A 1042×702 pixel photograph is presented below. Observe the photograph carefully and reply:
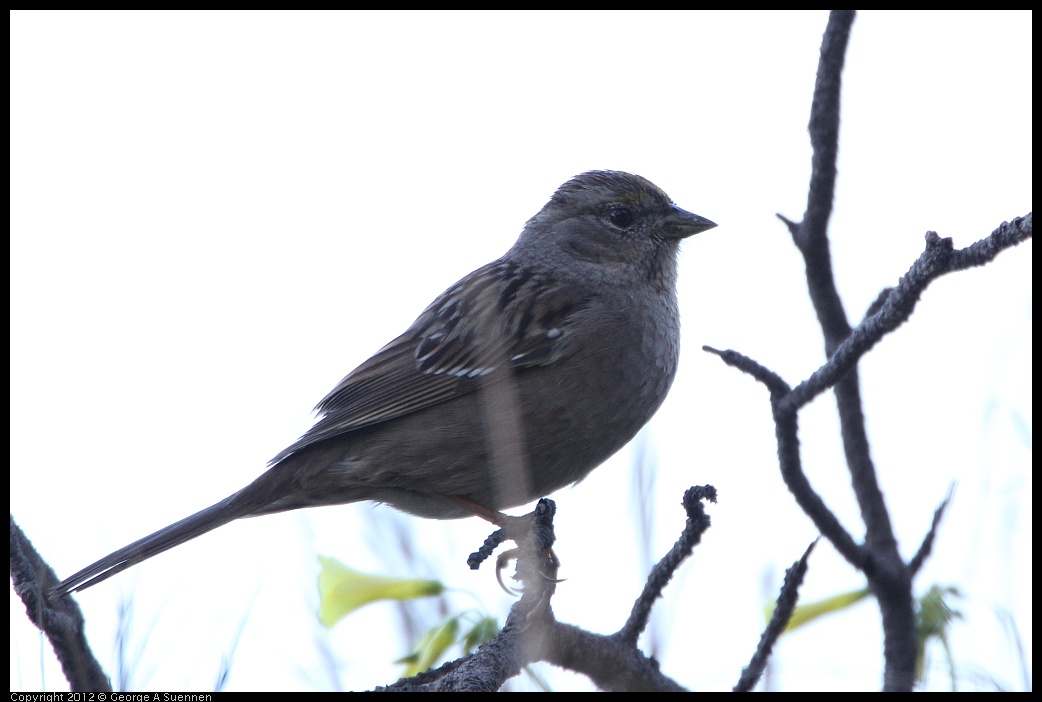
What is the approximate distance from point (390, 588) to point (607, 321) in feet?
6.06

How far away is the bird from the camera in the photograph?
12.8 ft

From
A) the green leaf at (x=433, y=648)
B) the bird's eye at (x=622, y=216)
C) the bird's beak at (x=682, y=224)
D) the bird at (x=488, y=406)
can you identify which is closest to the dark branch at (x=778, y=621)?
the green leaf at (x=433, y=648)

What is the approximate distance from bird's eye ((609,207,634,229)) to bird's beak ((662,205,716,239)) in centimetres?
18

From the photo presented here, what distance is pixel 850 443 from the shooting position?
9.82 ft

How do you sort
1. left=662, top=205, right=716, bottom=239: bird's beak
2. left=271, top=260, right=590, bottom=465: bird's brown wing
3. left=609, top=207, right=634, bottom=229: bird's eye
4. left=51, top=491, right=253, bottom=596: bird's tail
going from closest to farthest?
1. left=51, top=491, right=253, bottom=596: bird's tail
2. left=271, top=260, right=590, bottom=465: bird's brown wing
3. left=662, top=205, right=716, bottom=239: bird's beak
4. left=609, top=207, right=634, bottom=229: bird's eye

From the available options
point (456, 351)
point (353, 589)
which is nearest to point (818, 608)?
point (353, 589)

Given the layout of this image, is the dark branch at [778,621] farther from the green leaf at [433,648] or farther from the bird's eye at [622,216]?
the bird's eye at [622,216]

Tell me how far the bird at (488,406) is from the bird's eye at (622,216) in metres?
0.34

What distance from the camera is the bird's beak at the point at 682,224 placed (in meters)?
4.67

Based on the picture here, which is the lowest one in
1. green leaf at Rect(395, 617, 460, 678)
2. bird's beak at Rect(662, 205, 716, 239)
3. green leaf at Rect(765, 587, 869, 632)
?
green leaf at Rect(765, 587, 869, 632)

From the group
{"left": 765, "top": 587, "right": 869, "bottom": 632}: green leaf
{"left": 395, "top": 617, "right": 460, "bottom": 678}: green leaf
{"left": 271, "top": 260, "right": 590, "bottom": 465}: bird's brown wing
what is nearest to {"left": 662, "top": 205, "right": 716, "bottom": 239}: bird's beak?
{"left": 271, "top": 260, "right": 590, "bottom": 465}: bird's brown wing

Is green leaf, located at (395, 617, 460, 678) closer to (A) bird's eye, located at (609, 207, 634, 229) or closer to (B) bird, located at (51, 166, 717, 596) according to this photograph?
(B) bird, located at (51, 166, 717, 596)

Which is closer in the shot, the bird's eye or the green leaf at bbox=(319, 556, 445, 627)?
the green leaf at bbox=(319, 556, 445, 627)

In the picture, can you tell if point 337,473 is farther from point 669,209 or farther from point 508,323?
point 669,209
